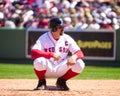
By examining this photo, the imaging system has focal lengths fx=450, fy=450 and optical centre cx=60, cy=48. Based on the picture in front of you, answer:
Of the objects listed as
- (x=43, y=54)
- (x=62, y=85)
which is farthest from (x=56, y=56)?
(x=62, y=85)

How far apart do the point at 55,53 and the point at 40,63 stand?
329 millimetres

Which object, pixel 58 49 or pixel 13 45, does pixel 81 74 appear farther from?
pixel 13 45

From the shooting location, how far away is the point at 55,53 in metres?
8.24

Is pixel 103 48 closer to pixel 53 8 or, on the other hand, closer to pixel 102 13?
pixel 102 13

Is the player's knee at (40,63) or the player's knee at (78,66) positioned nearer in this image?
the player's knee at (40,63)

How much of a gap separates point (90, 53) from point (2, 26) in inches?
186

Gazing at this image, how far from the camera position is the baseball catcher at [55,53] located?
27.2ft

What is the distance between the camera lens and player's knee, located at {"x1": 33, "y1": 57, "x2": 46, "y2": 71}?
8211 mm

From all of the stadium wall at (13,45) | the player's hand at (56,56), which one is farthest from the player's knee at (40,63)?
the stadium wall at (13,45)

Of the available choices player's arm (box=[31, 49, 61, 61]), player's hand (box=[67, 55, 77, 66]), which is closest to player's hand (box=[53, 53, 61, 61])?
player's arm (box=[31, 49, 61, 61])

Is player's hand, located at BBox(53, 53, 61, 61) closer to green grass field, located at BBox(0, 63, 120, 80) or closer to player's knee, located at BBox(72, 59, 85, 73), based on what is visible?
player's knee, located at BBox(72, 59, 85, 73)

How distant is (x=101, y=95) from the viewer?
7.92m

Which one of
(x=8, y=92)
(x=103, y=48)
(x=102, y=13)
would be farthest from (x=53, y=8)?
(x=8, y=92)

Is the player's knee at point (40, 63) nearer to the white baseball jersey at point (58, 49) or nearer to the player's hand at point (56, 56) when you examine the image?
the white baseball jersey at point (58, 49)
